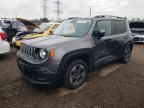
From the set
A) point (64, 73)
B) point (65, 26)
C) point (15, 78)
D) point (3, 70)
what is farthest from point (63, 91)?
point (3, 70)

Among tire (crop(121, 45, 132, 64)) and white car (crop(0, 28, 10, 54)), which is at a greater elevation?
white car (crop(0, 28, 10, 54))

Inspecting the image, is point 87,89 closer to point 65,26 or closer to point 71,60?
point 71,60

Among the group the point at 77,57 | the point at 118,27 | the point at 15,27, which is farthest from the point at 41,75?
the point at 15,27

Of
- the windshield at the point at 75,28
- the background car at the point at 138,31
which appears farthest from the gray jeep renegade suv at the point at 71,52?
the background car at the point at 138,31

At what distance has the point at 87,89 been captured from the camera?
4004mm

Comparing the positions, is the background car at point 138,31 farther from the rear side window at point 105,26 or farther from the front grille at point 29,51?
the front grille at point 29,51

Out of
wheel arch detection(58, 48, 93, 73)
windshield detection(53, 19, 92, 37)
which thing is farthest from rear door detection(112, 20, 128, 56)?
wheel arch detection(58, 48, 93, 73)

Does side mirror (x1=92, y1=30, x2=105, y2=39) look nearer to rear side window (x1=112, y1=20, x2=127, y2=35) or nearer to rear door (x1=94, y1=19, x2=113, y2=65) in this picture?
rear door (x1=94, y1=19, x2=113, y2=65)

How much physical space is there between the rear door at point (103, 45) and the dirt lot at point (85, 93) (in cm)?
62

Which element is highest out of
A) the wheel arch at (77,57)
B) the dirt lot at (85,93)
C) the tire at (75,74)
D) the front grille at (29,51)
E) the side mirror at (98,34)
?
the side mirror at (98,34)

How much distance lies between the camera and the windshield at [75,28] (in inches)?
169

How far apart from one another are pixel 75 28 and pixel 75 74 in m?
1.38

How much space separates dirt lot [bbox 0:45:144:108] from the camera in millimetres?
3334

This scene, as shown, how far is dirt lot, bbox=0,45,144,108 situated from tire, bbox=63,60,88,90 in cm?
17
